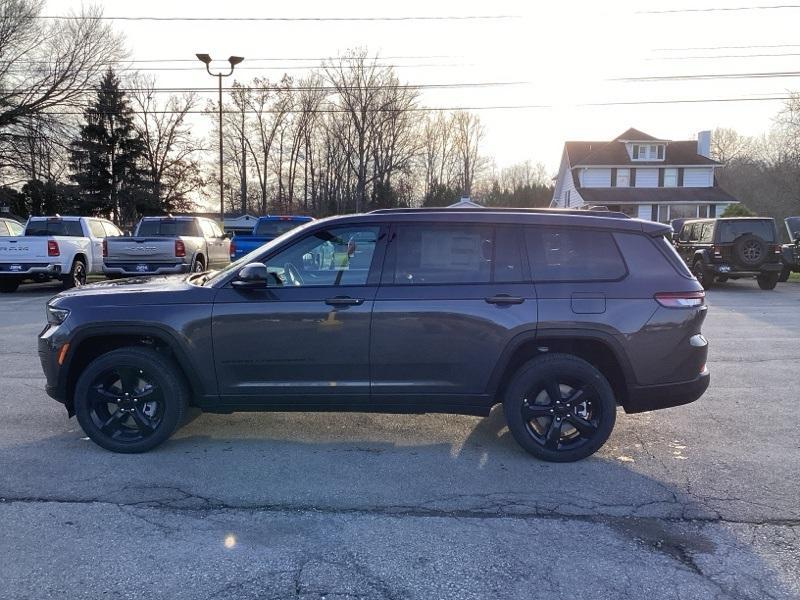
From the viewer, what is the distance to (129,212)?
4784 centimetres

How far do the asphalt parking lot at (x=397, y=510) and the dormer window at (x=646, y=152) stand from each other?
139 ft

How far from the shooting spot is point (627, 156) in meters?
44.7

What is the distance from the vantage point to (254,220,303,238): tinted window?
59.8 feet

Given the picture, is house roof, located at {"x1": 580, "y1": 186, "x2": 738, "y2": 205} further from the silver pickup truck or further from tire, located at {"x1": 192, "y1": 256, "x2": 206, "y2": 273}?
the silver pickup truck

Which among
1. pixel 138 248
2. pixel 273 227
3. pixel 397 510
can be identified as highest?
pixel 273 227

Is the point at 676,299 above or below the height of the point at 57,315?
above

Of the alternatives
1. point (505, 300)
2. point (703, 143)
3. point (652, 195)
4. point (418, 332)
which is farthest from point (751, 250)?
point (703, 143)

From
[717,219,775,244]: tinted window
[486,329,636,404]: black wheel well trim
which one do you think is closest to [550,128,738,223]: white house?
[717,219,775,244]: tinted window

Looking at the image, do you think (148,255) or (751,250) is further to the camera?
(751,250)

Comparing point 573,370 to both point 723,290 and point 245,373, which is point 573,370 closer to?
point 245,373

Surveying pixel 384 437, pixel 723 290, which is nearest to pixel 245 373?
pixel 384 437

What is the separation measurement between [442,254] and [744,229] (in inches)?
601

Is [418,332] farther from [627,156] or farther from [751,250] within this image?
[627,156]

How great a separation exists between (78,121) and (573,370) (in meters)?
38.1
